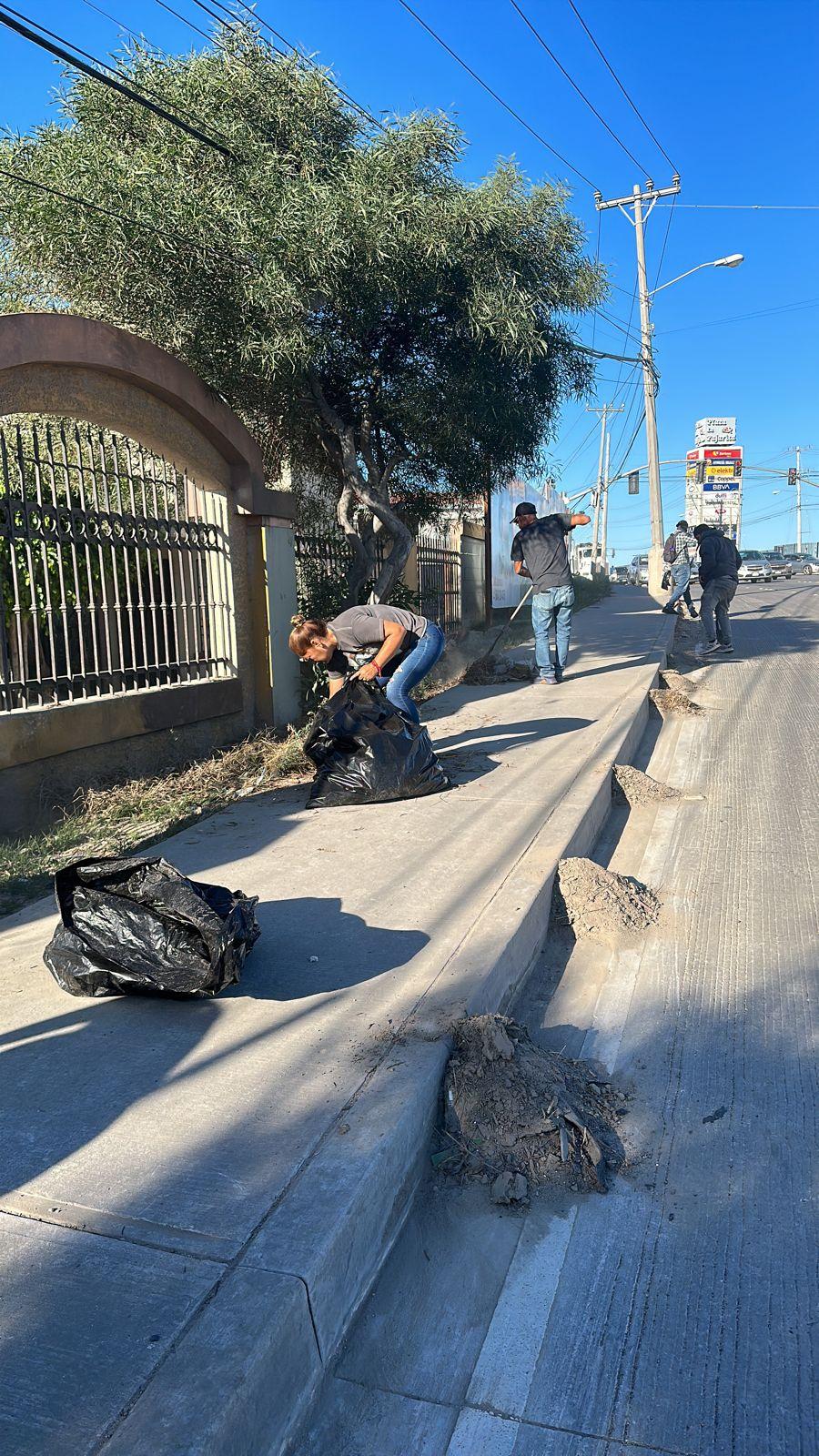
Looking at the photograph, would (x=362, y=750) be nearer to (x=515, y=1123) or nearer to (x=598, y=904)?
(x=598, y=904)

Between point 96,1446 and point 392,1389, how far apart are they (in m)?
0.67

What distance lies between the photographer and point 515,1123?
2682 millimetres

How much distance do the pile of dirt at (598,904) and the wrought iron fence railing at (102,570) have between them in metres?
3.20

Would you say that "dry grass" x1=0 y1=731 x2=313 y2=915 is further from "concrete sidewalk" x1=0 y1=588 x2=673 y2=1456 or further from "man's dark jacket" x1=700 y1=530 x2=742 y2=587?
"man's dark jacket" x1=700 y1=530 x2=742 y2=587

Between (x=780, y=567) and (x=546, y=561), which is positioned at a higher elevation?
(x=780, y=567)

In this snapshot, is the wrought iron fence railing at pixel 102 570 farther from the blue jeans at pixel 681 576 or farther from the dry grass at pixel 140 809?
the blue jeans at pixel 681 576

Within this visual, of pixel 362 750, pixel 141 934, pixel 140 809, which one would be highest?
pixel 362 750

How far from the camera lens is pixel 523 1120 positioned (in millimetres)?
2695

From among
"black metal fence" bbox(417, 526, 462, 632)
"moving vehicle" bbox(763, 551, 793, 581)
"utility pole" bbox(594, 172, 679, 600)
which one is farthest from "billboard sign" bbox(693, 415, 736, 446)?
"black metal fence" bbox(417, 526, 462, 632)

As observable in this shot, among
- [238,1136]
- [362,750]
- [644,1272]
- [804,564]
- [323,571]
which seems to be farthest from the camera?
[804,564]

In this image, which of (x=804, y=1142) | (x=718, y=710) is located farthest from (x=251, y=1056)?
(x=718, y=710)

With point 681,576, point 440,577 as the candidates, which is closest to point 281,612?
point 440,577

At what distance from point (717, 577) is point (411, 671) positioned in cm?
711

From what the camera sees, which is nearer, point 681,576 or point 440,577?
point 440,577
